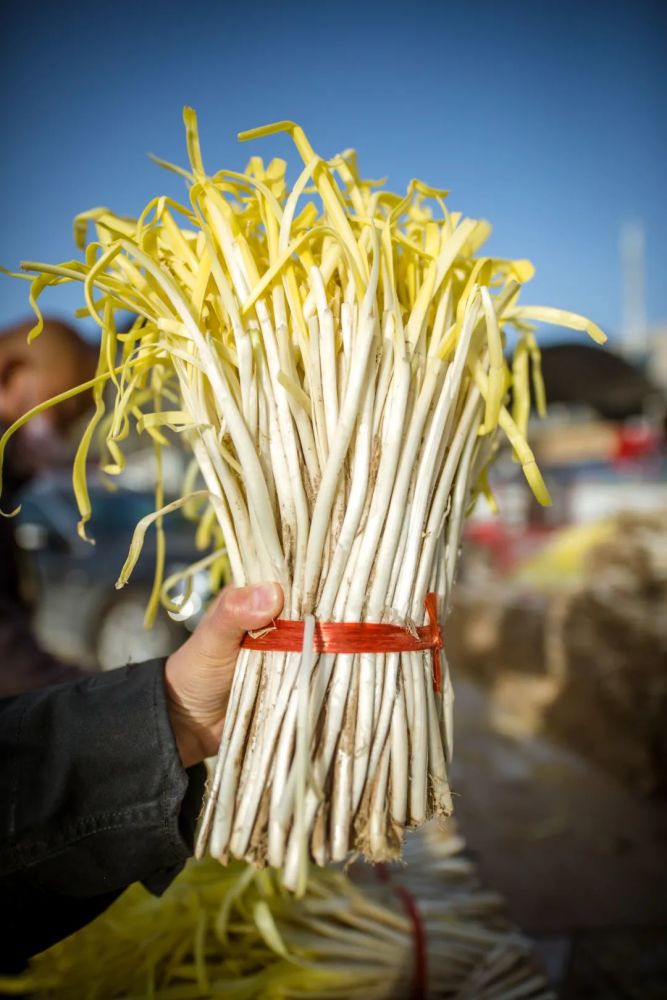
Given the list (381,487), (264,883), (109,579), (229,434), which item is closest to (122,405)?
(229,434)

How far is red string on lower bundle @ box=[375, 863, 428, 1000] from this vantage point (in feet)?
4.40

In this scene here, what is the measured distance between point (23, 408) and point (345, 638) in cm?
164

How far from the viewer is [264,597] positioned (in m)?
0.84

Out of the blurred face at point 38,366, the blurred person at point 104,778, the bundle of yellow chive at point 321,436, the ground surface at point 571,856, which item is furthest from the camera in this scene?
the blurred face at point 38,366

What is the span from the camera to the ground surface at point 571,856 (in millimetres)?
1851

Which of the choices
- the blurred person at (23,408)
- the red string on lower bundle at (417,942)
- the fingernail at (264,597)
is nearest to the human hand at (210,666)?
the fingernail at (264,597)

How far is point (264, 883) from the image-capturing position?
1435 mm

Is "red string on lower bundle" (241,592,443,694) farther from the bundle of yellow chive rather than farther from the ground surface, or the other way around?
the ground surface

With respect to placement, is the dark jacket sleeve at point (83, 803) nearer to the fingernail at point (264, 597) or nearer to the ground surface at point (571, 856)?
the fingernail at point (264, 597)

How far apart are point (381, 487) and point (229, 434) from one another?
211 mm

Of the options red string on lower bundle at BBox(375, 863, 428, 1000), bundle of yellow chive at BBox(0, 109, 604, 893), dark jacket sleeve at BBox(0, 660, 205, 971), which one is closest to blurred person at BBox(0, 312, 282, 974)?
dark jacket sleeve at BBox(0, 660, 205, 971)

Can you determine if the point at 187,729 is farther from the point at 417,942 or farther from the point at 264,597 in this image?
the point at 417,942

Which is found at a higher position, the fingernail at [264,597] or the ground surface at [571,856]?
the fingernail at [264,597]

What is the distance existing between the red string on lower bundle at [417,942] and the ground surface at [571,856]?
1.72ft
